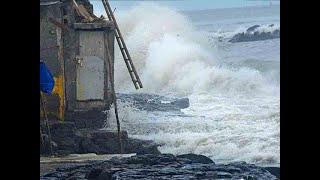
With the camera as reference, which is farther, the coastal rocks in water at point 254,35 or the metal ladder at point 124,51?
the metal ladder at point 124,51

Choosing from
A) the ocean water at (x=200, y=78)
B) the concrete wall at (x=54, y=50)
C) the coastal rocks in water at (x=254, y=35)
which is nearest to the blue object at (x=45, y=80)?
the concrete wall at (x=54, y=50)

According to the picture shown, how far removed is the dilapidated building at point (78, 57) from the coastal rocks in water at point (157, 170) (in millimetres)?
289

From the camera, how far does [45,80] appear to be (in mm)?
2881

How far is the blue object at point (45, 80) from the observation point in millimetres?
2834

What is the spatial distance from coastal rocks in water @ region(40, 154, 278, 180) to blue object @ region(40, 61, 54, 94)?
385 mm

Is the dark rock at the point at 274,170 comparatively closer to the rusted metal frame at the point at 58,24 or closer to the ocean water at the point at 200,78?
the ocean water at the point at 200,78

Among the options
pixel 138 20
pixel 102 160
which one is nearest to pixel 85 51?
pixel 138 20

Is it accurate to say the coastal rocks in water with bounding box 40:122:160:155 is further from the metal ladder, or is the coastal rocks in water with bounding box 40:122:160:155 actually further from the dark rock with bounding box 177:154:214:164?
the metal ladder

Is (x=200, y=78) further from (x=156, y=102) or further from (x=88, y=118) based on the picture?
(x=88, y=118)

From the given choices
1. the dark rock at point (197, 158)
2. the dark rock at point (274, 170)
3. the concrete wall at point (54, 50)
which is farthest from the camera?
the concrete wall at point (54, 50)

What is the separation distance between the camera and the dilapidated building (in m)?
2.96

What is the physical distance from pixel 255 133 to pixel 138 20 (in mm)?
782

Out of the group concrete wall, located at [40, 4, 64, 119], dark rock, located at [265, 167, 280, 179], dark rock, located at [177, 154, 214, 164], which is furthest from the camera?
concrete wall, located at [40, 4, 64, 119]

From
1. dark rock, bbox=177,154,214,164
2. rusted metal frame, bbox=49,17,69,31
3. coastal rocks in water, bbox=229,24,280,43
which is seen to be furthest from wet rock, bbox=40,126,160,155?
coastal rocks in water, bbox=229,24,280,43
